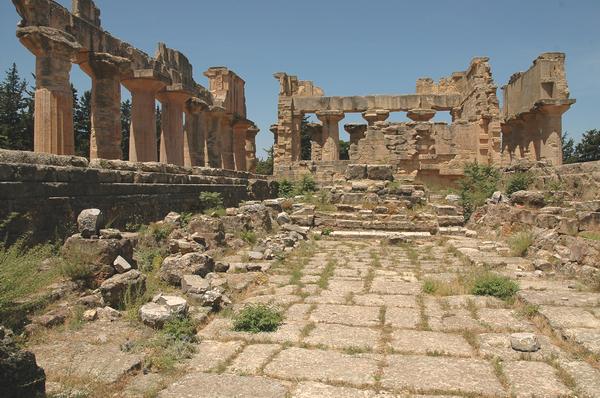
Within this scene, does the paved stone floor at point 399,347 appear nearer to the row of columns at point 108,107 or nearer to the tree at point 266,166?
the row of columns at point 108,107

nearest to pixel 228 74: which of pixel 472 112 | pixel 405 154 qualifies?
pixel 405 154

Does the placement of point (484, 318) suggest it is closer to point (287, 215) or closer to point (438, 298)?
point (438, 298)

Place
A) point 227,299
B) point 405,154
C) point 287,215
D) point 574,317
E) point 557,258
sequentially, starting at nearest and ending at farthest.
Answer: point 574,317 → point 227,299 → point 557,258 → point 287,215 → point 405,154

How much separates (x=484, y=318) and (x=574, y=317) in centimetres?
81

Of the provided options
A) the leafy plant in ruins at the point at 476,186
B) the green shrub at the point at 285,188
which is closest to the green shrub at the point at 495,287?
the leafy plant in ruins at the point at 476,186

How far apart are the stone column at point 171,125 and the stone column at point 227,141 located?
17.8ft

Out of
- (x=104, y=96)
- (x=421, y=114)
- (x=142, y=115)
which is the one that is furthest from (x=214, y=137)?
(x=421, y=114)

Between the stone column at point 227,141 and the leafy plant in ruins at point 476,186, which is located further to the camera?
the stone column at point 227,141

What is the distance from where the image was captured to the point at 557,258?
7.43 m

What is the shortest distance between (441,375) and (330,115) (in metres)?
23.5

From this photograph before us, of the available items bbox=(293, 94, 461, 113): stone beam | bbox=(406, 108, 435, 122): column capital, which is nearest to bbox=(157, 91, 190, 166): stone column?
bbox=(293, 94, 461, 113): stone beam

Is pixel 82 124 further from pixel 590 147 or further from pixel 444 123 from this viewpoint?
pixel 590 147

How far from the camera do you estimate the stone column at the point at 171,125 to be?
17.1m

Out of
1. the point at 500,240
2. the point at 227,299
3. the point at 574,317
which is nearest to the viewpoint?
the point at 574,317
